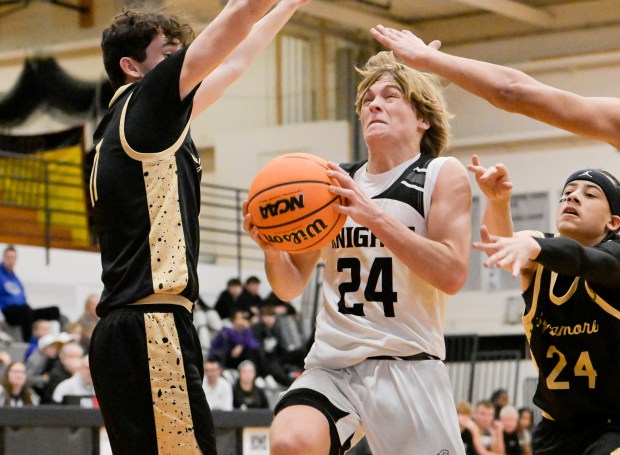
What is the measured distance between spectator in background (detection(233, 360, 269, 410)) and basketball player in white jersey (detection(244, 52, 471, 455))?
823 centimetres

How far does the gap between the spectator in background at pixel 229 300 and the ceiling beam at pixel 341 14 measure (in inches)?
201

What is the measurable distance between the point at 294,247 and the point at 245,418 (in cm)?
538

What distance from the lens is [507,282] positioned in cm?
1905

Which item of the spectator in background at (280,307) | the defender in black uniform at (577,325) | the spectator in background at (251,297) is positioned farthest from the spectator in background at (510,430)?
the defender in black uniform at (577,325)

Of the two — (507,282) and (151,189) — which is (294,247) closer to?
(151,189)

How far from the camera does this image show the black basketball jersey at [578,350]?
178 inches

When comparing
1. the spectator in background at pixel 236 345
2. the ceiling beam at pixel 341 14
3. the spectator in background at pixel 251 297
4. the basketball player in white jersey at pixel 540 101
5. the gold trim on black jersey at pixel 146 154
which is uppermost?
the ceiling beam at pixel 341 14

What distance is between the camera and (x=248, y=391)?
1284 centimetres

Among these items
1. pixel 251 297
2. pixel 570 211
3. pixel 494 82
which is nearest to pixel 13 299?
pixel 251 297

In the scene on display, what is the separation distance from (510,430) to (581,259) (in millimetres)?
11015

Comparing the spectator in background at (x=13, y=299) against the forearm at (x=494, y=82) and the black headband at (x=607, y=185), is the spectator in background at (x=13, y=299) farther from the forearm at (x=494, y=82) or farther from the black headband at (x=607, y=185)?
the forearm at (x=494, y=82)

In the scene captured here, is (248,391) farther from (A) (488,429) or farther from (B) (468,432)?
(A) (488,429)

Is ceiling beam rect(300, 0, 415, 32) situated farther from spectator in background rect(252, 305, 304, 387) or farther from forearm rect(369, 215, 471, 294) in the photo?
forearm rect(369, 215, 471, 294)

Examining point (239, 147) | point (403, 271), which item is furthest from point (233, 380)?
point (403, 271)
